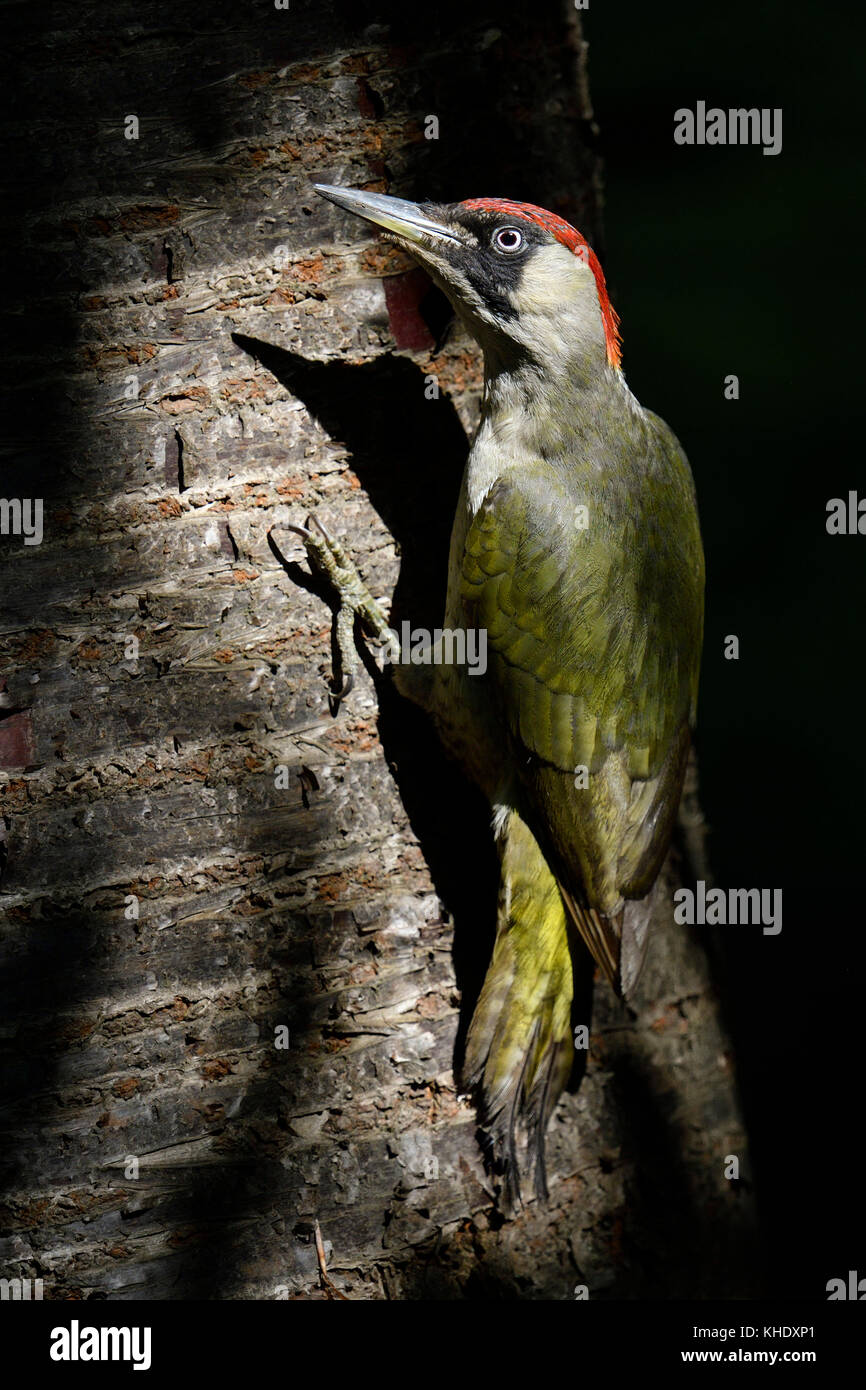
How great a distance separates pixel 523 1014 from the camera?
8.98 feet

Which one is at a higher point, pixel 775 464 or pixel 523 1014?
pixel 775 464

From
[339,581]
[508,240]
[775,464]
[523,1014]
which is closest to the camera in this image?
[339,581]

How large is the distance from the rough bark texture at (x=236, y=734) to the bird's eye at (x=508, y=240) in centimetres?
17

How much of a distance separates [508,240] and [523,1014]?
189 cm

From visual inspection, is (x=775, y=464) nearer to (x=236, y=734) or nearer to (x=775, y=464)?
(x=775, y=464)

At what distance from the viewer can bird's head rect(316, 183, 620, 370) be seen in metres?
2.73

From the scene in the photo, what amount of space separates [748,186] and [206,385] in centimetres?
369

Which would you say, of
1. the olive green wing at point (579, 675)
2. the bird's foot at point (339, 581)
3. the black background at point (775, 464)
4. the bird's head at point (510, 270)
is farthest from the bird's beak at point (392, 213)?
the black background at point (775, 464)

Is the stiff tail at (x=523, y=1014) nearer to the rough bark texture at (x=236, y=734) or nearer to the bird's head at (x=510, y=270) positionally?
the rough bark texture at (x=236, y=734)

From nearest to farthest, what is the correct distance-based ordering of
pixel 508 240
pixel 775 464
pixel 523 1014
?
pixel 523 1014, pixel 508 240, pixel 775 464

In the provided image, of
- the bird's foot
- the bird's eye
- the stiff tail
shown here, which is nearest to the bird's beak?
the bird's eye

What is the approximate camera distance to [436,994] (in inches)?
104

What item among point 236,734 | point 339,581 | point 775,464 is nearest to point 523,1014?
point 236,734

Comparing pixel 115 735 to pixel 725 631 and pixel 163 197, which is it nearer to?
pixel 163 197
